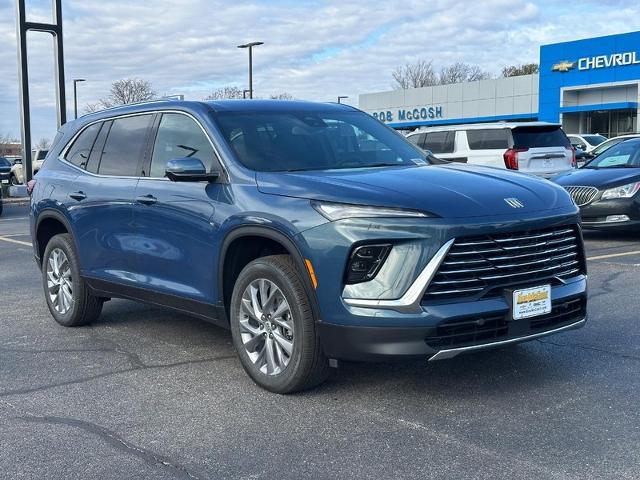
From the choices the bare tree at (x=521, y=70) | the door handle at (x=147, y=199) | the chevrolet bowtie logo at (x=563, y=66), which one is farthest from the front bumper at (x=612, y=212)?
the bare tree at (x=521, y=70)

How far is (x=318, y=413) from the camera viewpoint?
14.8 feet

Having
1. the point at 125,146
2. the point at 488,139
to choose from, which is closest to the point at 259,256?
the point at 125,146

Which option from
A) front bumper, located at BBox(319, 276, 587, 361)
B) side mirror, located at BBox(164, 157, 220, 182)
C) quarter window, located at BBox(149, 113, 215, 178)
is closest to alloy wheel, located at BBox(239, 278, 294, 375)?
front bumper, located at BBox(319, 276, 587, 361)

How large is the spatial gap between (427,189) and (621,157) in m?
8.99

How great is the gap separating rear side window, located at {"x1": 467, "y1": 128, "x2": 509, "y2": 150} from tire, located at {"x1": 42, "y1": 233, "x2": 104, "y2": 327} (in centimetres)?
1007

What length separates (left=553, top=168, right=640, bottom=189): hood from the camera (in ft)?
37.6

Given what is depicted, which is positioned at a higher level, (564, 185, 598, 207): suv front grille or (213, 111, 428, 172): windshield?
(213, 111, 428, 172): windshield

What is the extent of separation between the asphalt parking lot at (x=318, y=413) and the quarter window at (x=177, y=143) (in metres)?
1.41

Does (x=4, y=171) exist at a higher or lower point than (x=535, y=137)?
lower

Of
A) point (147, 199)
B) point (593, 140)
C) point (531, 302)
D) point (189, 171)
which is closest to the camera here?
point (531, 302)

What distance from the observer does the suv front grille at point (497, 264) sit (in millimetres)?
4297

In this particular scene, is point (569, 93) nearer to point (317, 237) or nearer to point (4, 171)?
point (4, 171)

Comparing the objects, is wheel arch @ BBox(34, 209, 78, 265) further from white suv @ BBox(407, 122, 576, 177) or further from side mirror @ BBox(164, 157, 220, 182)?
white suv @ BBox(407, 122, 576, 177)

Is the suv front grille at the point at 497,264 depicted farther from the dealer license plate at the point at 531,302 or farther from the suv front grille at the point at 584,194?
the suv front grille at the point at 584,194
